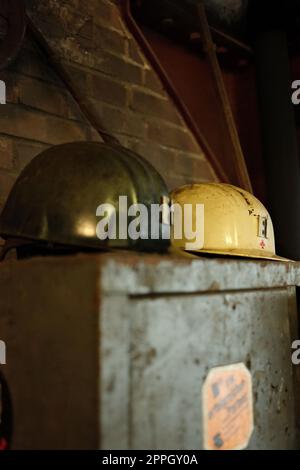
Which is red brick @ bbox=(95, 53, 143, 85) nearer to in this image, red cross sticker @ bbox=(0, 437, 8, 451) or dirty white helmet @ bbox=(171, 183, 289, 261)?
dirty white helmet @ bbox=(171, 183, 289, 261)

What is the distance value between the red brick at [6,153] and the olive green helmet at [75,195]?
35 centimetres

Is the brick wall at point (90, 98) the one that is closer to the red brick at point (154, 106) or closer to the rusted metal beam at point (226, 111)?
the red brick at point (154, 106)

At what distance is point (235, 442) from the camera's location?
2.76 ft

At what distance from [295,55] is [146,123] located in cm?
85

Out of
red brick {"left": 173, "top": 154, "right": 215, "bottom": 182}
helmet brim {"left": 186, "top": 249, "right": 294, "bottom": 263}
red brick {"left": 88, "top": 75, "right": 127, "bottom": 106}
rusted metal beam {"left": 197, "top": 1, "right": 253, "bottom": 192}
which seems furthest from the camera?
→ red brick {"left": 173, "top": 154, "right": 215, "bottom": 182}

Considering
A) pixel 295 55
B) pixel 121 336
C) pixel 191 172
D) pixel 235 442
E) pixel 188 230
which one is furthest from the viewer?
pixel 295 55

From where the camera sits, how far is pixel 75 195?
0.83 metres

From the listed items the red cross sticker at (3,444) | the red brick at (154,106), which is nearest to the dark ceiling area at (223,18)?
the red brick at (154,106)

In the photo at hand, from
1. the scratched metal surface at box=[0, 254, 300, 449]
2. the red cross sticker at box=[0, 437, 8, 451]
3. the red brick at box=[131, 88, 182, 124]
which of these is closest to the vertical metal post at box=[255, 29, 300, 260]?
the red brick at box=[131, 88, 182, 124]

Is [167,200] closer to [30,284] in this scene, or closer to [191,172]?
[30,284]

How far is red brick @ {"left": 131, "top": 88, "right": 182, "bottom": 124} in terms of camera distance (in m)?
1.66

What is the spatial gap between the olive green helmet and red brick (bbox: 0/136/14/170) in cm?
35

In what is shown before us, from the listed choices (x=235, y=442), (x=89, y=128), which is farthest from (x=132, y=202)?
(x=89, y=128)

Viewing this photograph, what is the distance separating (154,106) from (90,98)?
1.07 ft
